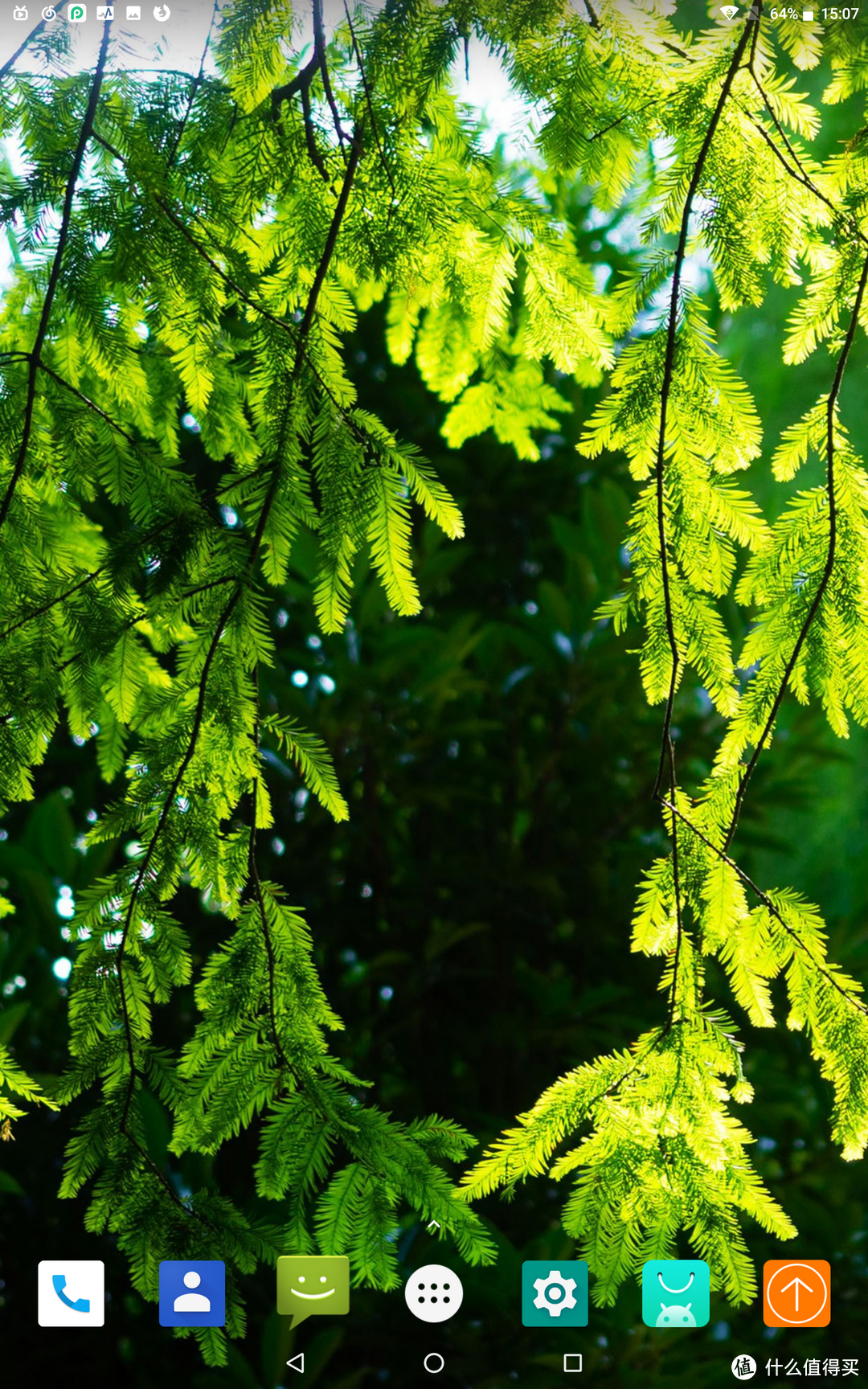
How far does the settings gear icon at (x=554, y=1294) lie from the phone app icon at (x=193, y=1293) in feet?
1.25

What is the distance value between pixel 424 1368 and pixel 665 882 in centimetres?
110

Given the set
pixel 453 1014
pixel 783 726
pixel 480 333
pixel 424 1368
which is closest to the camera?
pixel 480 333

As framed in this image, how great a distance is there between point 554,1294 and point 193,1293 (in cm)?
43

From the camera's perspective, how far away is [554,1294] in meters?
1.08

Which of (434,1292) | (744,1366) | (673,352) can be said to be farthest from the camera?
(434,1292)

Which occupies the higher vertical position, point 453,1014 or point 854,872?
point 854,872

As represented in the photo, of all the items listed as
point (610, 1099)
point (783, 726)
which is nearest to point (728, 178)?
point (610, 1099)

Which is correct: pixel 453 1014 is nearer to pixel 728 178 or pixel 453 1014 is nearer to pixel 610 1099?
pixel 610 1099

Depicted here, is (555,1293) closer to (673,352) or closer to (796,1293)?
(796,1293)

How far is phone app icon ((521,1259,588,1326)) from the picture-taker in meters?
1.06

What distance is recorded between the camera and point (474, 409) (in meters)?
1.20

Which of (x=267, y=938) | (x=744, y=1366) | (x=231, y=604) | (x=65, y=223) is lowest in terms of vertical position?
(x=744, y=1366)

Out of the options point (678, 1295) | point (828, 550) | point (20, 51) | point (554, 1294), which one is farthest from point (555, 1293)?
point (20, 51)

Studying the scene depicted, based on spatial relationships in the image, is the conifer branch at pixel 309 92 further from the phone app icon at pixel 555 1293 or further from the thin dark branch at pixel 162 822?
the phone app icon at pixel 555 1293
